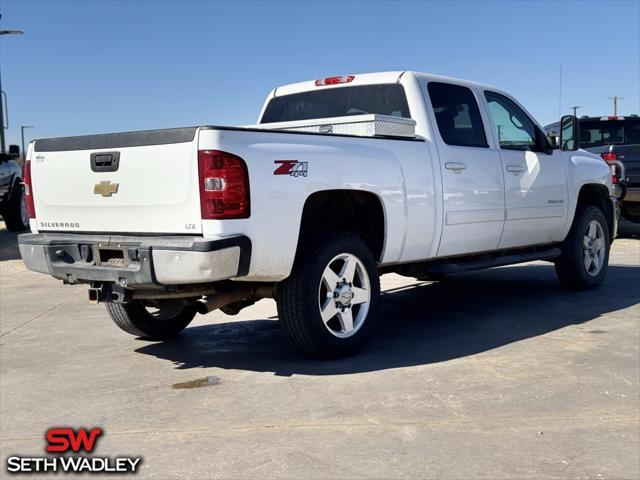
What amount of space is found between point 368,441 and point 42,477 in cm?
150

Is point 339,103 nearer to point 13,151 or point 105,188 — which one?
point 105,188

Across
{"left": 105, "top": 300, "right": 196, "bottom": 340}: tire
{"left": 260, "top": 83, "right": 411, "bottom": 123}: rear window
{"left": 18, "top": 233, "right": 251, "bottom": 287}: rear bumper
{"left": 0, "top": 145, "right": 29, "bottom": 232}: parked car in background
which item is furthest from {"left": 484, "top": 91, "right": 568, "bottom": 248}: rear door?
{"left": 0, "top": 145, "right": 29, "bottom": 232}: parked car in background

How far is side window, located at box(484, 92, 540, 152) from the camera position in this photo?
7.00 m

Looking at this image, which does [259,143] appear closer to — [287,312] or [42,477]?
[287,312]

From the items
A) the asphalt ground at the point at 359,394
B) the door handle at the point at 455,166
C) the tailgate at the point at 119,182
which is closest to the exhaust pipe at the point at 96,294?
the tailgate at the point at 119,182

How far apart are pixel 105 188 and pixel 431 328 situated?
→ 9.51 feet

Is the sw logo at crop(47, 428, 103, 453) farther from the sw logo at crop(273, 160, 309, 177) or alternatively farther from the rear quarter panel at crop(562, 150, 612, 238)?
the rear quarter panel at crop(562, 150, 612, 238)

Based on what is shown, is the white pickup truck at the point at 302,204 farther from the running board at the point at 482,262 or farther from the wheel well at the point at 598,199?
the wheel well at the point at 598,199

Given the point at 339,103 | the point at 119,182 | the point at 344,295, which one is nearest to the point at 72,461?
the point at 119,182

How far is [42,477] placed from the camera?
344cm

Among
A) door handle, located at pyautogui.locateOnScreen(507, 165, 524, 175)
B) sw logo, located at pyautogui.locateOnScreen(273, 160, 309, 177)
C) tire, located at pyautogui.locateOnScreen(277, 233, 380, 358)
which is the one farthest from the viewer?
door handle, located at pyautogui.locateOnScreen(507, 165, 524, 175)

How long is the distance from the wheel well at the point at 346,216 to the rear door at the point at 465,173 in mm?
640

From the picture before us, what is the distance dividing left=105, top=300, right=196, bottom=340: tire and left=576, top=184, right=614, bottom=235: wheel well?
445 cm

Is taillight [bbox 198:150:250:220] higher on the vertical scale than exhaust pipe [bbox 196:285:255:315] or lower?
higher
